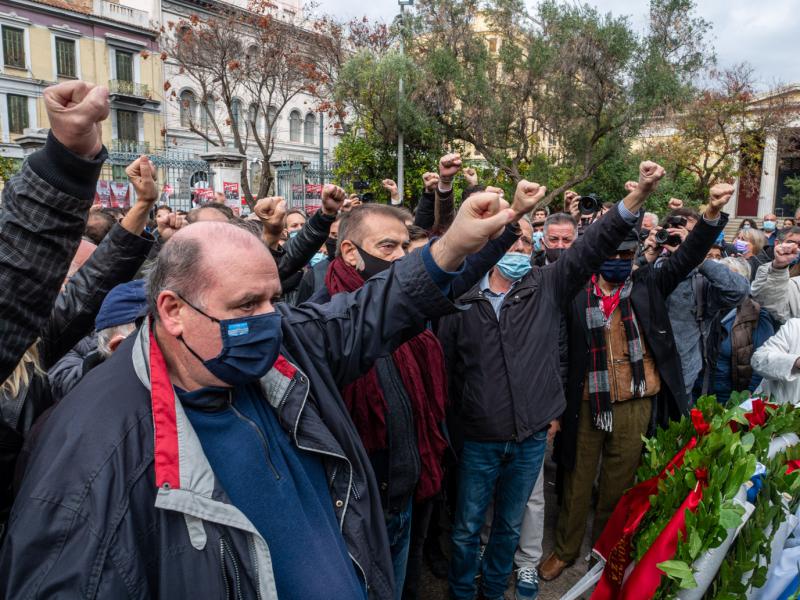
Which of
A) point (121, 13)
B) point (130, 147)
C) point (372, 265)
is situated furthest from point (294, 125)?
point (372, 265)

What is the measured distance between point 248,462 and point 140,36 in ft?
128

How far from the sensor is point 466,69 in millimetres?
15789

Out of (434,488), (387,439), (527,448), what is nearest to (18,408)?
(387,439)

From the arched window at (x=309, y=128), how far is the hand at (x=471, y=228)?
40.8 meters

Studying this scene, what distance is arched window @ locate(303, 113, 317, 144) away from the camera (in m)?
40.7

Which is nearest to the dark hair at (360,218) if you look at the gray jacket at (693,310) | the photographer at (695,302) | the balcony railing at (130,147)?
the photographer at (695,302)

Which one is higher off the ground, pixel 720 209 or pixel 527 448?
pixel 720 209

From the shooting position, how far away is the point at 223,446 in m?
1.51

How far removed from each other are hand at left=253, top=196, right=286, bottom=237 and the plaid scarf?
1881 mm

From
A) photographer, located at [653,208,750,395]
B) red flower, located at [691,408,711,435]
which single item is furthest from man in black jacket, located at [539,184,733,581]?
red flower, located at [691,408,711,435]

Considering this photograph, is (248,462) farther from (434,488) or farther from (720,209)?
(720,209)

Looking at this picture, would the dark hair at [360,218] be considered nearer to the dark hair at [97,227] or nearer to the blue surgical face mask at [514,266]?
the blue surgical face mask at [514,266]

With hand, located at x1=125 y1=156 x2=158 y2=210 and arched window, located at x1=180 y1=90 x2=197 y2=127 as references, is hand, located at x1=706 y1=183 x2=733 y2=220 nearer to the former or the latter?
hand, located at x1=125 y1=156 x2=158 y2=210

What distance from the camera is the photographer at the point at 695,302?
4.21 meters
